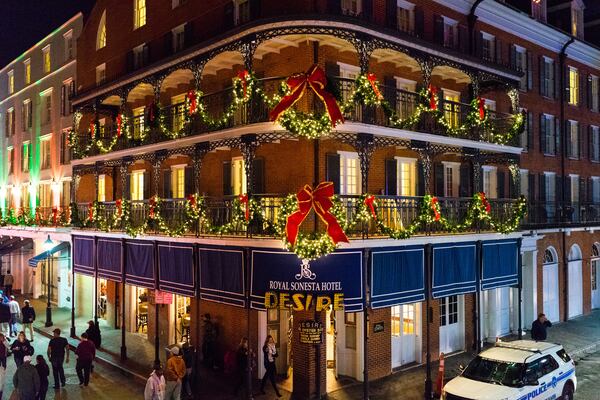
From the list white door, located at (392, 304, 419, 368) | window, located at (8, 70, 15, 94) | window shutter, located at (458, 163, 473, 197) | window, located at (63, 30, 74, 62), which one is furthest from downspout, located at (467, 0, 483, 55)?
window, located at (8, 70, 15, 94)

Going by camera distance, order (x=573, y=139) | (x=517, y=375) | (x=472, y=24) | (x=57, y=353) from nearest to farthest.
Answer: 1. (x=517, y=375)
2. (x=57, y=353)
3. (x=472, y=24)
4. (x=573, y=139)

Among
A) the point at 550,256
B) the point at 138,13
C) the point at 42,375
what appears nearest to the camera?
the point at 42,375

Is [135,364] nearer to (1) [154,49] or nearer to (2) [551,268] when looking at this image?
(1) [154,49]

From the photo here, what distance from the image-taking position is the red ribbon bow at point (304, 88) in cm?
1480

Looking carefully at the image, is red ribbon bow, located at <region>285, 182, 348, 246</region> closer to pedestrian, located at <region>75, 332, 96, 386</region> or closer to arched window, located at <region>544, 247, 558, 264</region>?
pedestrian, located at <region>75, 332, 96, 386</region>

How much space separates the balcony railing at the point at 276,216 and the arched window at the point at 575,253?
28.4 feet

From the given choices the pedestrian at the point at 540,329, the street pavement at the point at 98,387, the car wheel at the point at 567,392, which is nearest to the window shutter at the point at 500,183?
the pedestrian at the point at 540,329

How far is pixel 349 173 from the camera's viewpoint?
1805 cm

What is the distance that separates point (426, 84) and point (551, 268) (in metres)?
14.5

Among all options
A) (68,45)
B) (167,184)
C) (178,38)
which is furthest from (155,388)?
(68,45)

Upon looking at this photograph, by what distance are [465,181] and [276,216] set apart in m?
9.25

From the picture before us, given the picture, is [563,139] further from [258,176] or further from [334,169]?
[258,176]

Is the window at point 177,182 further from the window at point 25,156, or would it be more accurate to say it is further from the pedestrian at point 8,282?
the window at point 25,156

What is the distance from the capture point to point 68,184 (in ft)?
101
